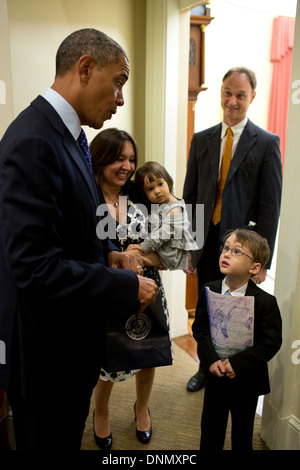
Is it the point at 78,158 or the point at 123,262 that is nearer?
the point at 78,158

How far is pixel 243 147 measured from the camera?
6.81ft

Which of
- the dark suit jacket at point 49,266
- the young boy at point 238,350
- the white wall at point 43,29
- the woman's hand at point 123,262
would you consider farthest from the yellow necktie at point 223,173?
the dark suit jacket at point 49,266

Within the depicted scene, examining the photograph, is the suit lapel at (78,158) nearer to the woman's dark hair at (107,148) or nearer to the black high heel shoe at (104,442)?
the woman's dark hair at (107,148)

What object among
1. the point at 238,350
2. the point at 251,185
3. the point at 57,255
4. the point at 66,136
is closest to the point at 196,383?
the point at 238,350

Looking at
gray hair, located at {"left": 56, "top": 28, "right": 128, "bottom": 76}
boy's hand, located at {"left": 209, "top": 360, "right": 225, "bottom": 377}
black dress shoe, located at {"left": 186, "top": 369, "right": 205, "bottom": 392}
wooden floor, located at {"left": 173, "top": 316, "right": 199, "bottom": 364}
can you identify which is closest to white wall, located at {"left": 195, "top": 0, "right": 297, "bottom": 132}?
wooden floor, located at {"left": 173, "top": 316, "right": 199, "bottom": 364}

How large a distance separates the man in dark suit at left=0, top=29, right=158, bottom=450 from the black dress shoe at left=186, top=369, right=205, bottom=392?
1.41 m

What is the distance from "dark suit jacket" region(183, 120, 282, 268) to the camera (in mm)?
2043

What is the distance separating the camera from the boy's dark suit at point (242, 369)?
5.07ft

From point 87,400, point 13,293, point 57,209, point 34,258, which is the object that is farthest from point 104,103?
point 87,400

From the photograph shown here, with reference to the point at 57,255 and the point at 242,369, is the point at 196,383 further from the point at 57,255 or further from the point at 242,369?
the point at 57,255

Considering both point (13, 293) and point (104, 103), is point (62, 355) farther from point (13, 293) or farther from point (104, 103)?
point (104, 103)

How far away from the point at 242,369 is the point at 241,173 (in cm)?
101

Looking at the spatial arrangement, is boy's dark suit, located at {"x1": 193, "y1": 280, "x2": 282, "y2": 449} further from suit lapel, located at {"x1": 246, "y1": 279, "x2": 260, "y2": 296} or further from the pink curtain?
the pink curtain

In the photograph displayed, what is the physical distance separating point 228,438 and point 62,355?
1.37 m
